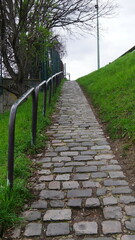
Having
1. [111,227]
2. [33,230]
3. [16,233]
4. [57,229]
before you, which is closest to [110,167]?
[111,227]

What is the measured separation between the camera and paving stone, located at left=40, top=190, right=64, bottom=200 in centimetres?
324

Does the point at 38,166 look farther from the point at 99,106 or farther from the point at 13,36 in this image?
the point at 13,36

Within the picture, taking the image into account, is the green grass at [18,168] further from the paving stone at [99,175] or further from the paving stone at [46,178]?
the paving stone at [99,175]

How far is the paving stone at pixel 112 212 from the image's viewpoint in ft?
9.21

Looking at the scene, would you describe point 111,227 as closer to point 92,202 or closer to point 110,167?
point 92,202

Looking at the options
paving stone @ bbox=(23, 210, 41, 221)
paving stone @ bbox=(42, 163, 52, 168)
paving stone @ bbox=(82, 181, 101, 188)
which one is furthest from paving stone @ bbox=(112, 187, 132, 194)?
paving stone @ bbox=(42, 163, 52, 168)

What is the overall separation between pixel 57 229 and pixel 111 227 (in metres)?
0.49

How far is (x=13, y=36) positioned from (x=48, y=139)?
434cm

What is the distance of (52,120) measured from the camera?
711cm

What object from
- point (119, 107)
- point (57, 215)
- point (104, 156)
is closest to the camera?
point (57, 215)

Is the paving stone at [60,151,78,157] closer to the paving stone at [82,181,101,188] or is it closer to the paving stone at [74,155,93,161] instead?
the paving stone at [74,155,93,161]

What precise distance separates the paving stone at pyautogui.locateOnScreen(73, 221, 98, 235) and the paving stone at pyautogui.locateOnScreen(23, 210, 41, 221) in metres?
0.39

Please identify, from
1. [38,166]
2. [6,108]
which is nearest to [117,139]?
[38,166]

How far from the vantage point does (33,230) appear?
104 inches
